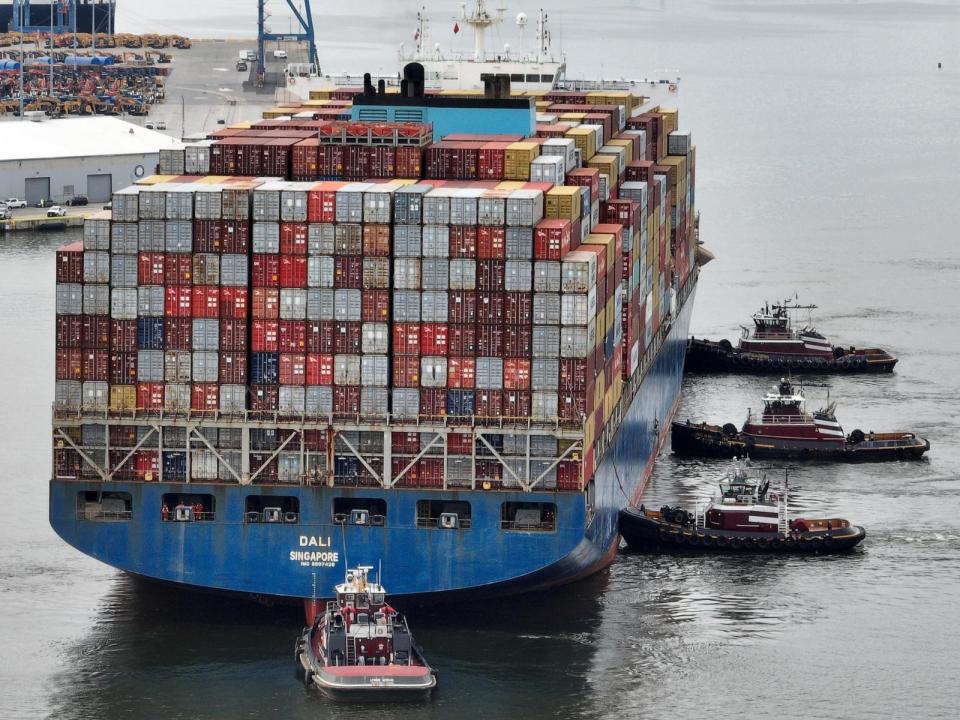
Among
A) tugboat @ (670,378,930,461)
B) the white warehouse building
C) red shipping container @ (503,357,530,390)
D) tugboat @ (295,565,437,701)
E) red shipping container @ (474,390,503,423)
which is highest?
the white warehouse building

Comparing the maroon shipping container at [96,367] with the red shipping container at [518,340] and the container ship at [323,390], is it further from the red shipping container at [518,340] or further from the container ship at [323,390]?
the red shipping container at [518,340]

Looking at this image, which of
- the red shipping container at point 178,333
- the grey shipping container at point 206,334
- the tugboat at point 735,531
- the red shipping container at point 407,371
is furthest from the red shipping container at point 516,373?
the tugboat at point 735,531

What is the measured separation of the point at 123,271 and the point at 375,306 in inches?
273

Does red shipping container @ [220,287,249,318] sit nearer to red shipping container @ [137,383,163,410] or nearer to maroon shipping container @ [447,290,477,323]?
red shipping container @ [137,383,163,410]

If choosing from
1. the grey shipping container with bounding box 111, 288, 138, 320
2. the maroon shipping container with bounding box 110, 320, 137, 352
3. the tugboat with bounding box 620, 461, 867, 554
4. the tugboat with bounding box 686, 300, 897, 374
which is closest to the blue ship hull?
the maroon shipping container with bounding box 110, 320, 137, 352

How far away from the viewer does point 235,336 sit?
59.6m

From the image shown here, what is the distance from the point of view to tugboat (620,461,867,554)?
68.9 meters

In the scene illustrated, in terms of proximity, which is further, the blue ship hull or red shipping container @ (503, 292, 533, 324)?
red shipping container @ (503, 292, 533, 324)

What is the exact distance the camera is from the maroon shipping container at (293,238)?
59.7 meters

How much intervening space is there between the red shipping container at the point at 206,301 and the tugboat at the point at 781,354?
1837 inches

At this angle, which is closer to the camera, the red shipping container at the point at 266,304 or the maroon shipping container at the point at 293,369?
the maroon shipping container at the point at 293,369

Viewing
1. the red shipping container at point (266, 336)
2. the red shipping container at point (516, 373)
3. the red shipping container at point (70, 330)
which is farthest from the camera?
the red shipping container at point (70, 330)

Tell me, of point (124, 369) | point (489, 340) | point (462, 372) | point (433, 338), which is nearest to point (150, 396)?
point (124, 369)

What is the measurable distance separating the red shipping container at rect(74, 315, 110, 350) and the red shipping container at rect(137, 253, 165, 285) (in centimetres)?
149
